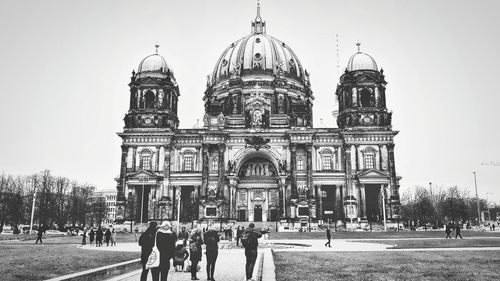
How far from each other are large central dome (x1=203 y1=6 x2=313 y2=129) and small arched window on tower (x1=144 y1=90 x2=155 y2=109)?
8.16 metres

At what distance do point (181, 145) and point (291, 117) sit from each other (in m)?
16.4

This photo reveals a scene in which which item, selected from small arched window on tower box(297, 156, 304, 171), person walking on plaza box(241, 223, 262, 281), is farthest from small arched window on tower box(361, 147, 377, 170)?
person walking on plaza box(241, 223, 262, 281)

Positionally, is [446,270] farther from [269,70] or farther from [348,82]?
[269,70]

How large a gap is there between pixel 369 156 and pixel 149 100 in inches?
1289

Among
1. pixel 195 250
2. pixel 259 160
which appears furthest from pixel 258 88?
pixel 195 250

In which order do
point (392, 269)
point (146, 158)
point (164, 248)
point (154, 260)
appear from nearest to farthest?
point (154, 260), point (164, 248), point (392, 269), point (146, 158)

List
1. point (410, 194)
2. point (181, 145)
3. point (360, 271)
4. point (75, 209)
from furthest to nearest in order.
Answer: point (410, 194), point (75, 209), point (181, 145), point (360, 271)

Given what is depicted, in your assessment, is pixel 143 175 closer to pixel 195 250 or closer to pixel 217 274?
pixel 217 274

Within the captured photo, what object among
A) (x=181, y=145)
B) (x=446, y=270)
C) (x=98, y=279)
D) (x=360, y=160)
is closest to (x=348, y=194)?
(x=360, y=160)

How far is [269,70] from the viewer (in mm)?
75062

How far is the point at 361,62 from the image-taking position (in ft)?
219

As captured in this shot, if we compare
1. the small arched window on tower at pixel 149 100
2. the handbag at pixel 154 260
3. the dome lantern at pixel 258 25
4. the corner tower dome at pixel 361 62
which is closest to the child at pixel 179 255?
the handbag at pixel 154 260

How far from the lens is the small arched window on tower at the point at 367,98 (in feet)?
212

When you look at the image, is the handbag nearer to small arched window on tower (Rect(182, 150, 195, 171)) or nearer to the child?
the child
